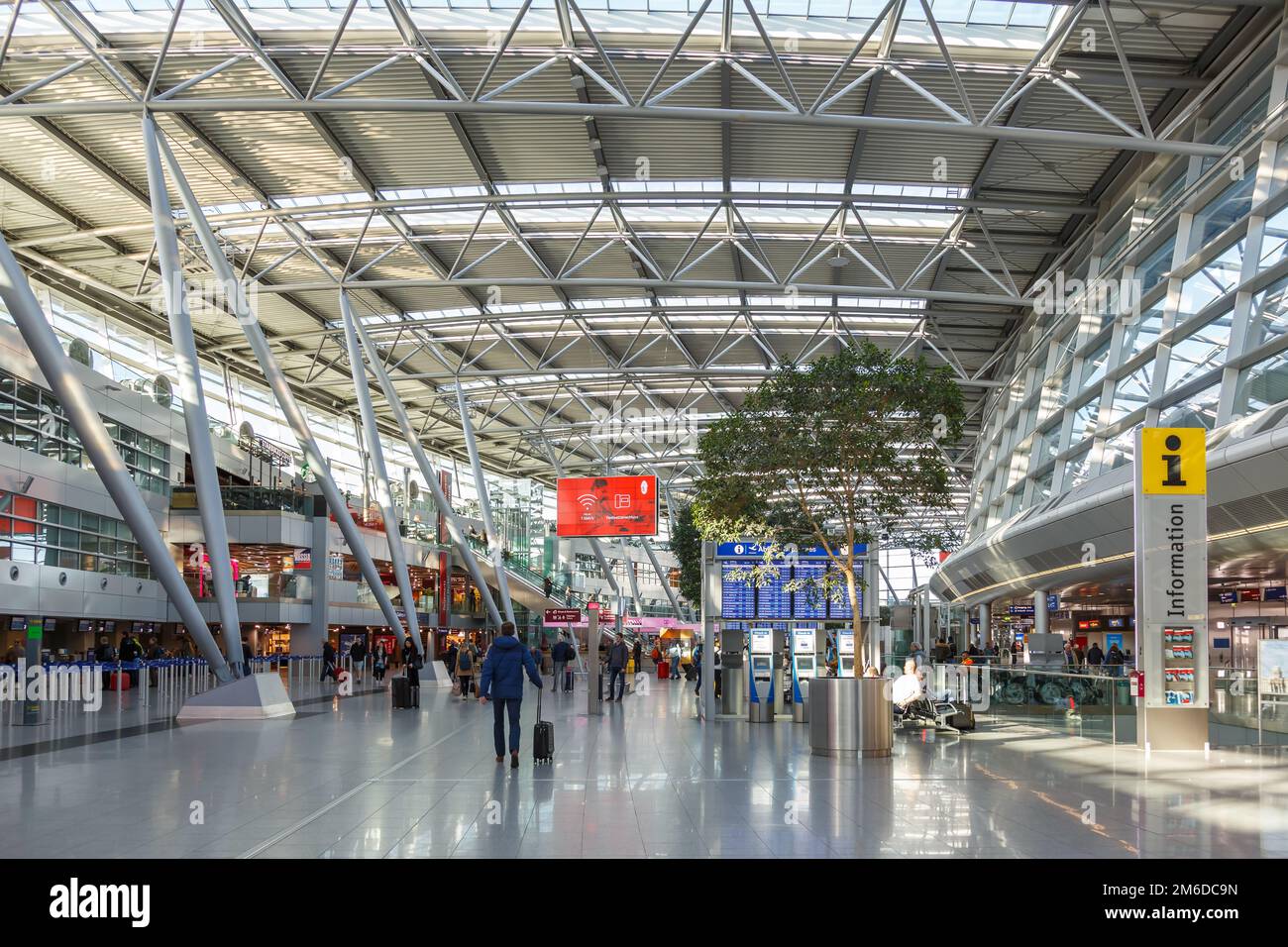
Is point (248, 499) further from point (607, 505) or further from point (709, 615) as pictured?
point (709, 615)

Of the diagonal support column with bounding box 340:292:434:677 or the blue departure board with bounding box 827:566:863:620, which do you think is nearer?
the blue departure board with bounding box 827:566:863:620

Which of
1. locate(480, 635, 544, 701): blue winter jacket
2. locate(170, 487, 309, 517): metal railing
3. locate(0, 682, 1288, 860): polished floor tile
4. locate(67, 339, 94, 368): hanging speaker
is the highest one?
locate(67, 339, 94, 368): hanging speaker

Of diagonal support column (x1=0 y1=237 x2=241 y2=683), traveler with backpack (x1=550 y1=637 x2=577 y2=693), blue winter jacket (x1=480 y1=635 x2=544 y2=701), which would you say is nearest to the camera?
blue winter jacket (x1=480 y1=635 x2=544 y2=701)

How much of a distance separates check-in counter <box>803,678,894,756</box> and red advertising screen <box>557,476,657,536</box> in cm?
2518

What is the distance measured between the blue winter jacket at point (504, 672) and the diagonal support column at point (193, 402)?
10.8 metres

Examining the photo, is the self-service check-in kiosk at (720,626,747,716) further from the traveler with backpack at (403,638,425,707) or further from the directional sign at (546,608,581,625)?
the directional sign at (546,608,581,625)

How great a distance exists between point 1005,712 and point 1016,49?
13.7m

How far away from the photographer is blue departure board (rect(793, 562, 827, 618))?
23.3 metres

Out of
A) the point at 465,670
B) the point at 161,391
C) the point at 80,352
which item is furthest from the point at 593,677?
the point at 161,391

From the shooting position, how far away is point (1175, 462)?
17406 millimetres

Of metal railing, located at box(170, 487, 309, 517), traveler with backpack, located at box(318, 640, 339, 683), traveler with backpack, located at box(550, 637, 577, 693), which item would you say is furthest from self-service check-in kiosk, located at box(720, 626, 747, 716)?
metal railing, located at box(170, 487, 309, 517)

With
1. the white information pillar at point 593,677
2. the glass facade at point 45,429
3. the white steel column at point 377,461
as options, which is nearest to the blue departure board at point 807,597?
the white information pillar at point 593,677
